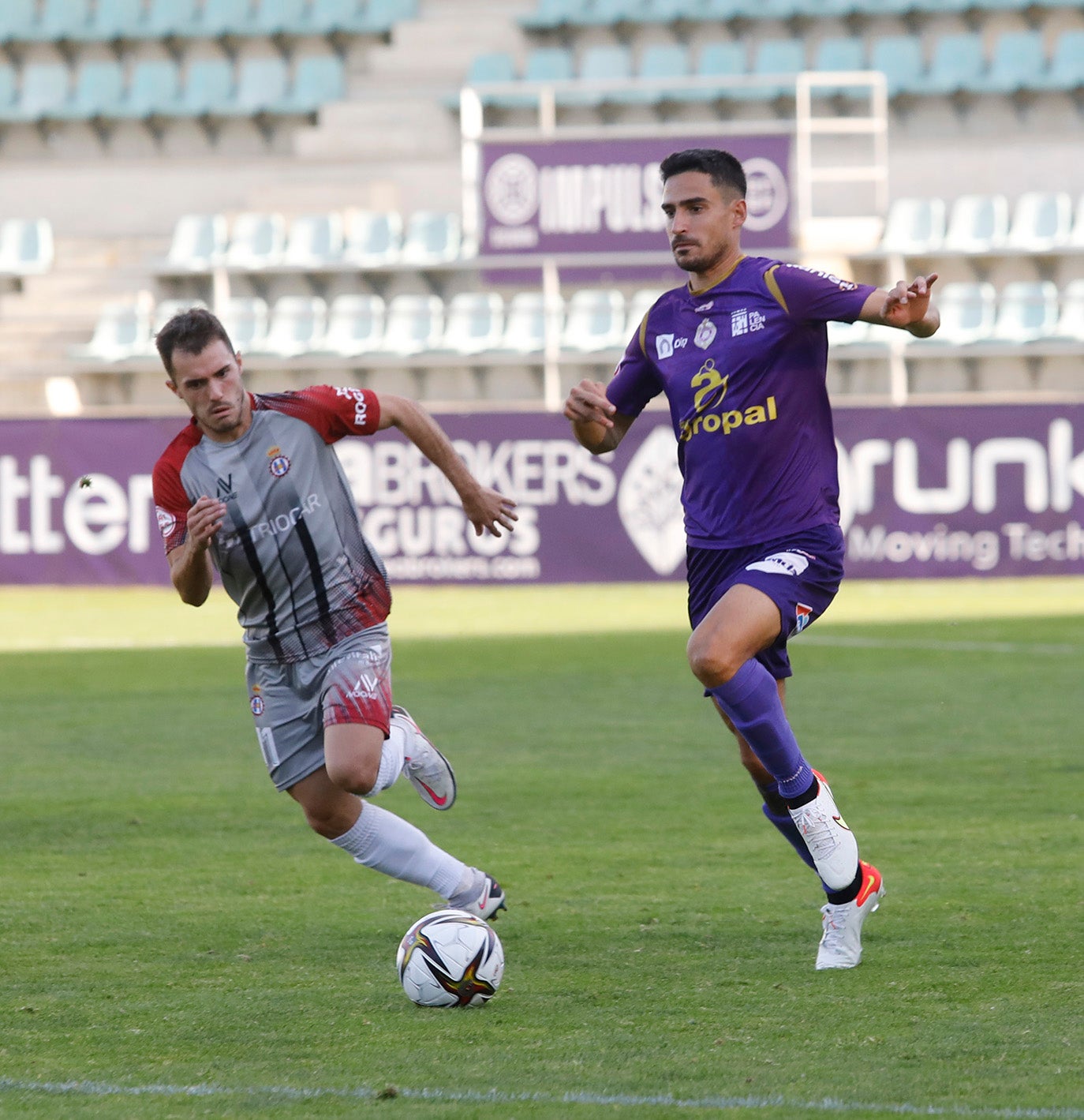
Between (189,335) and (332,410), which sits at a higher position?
(189,335)

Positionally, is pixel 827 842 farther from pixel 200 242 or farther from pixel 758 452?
pixel 200 242

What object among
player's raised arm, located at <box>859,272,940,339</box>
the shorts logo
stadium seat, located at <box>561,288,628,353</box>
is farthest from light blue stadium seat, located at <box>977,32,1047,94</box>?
the shorts logo

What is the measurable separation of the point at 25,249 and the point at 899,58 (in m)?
12.2

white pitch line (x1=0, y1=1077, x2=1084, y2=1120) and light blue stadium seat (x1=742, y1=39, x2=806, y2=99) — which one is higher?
light blue stadium seat (x1=742, y1=39, x2=806, y2=99)

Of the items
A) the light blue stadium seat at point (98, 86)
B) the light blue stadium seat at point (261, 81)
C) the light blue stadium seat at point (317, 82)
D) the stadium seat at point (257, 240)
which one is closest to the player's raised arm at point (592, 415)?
the stadium seat at point (257, 240)

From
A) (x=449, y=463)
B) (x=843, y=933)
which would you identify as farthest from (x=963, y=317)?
(x=843, y=933)

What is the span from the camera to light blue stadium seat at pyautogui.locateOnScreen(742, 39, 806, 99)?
2545cm

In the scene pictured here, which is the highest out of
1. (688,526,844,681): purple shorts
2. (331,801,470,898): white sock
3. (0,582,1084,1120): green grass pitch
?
(688,526,844,681): purple shorts

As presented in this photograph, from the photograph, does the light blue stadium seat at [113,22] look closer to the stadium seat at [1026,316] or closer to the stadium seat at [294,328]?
the stadium seat at [294,328]

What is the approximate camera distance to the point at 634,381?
5.80m

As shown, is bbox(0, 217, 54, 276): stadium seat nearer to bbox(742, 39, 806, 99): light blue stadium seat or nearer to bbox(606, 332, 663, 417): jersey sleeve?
bbox(742, 39, 806, 99): light blue stadium seat

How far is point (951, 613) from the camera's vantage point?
16703 millimetres

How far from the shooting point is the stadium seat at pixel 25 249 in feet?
85.7

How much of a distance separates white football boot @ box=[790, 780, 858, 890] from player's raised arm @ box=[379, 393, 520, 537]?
3.71 feet
